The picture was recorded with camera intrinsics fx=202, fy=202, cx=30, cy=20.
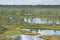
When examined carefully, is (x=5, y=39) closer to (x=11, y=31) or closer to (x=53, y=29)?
(x=11, y=31)

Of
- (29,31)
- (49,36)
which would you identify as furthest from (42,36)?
(29,31)

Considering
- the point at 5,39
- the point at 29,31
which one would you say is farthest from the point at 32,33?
the point at 5,39

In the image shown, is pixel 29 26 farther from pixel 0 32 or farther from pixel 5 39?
pixel 5 39

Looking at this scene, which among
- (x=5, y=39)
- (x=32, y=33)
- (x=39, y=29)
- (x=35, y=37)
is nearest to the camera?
(x=5, y=39)

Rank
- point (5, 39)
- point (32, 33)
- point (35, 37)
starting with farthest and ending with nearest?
point (32, 33) → point (35, 37) → point (5, 39)

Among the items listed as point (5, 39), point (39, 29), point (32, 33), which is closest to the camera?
point (5, 39)

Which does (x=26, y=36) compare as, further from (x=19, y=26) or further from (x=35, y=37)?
(x=19, y=26)

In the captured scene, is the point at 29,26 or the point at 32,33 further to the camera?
the point at 29,26

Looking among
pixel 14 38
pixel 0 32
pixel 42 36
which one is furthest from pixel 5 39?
pixel 42 36

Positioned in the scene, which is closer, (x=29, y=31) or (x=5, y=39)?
Answer: (x=5, y=39)
